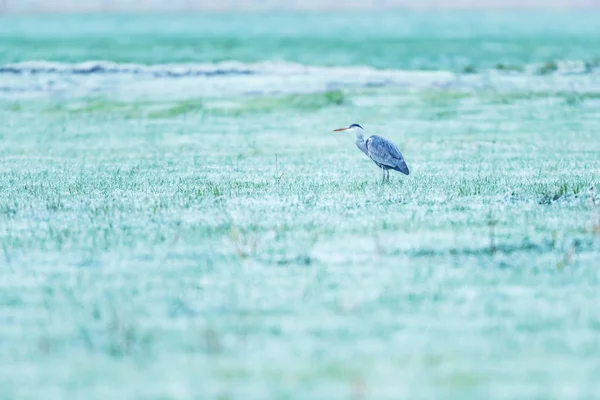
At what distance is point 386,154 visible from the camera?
1603 cm

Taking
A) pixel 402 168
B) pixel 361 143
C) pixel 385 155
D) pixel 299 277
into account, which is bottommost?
pixel 299 277

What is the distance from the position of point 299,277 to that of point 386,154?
21.3 ft

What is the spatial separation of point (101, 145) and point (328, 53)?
44.0m

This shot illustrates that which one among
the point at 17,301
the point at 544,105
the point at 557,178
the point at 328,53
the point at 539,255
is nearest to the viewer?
the point at 17,301

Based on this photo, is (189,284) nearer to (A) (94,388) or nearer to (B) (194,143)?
(A) (94,388)

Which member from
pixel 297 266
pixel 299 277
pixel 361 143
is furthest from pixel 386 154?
pixel 299 277

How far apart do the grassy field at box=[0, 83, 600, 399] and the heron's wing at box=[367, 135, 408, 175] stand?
0.49m

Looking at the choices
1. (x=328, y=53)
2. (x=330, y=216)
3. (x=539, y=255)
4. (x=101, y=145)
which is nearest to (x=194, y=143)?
(x=101, y=145)

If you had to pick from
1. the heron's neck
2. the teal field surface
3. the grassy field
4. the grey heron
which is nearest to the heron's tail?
the grey heron

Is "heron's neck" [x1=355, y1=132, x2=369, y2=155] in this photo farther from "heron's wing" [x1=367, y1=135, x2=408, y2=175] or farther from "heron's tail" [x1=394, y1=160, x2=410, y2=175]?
"heron's tail" [x1=394, y1=160, x2=410, y2=175]

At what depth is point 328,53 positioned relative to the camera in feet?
218

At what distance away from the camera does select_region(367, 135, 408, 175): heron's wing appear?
15.9m

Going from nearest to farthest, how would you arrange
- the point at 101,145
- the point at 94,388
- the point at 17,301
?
the point at 94,388
the point at 17,301
the point at 101,145

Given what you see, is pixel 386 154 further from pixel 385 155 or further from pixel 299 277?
pixel 299 277
